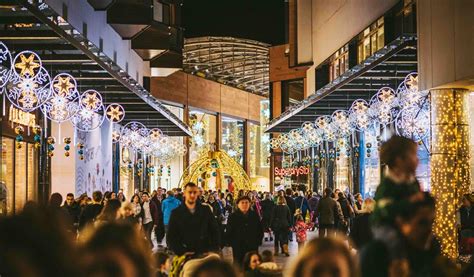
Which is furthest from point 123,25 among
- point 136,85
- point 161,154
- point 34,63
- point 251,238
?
point 251,238

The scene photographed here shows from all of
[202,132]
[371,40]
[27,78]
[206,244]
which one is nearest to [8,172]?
[27,78]

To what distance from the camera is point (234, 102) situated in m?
76.9

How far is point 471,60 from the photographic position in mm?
18578

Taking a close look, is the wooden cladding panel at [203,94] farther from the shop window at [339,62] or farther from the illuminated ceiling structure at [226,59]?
the shop window at [339,62]

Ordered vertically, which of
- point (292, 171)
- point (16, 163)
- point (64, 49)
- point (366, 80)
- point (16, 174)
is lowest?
point (292, 171)

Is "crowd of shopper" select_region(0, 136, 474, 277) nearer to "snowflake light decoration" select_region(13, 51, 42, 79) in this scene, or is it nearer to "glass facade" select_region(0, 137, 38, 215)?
"snowflake light decoration" select_region(13, 51, 42, 79)

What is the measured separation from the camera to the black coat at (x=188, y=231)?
11367mm

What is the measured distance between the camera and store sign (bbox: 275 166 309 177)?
58156mm

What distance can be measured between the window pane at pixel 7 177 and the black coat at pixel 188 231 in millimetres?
14071

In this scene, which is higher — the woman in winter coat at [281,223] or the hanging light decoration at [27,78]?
the hanging light decoration at [27,78]

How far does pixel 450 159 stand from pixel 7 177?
40.7 feet

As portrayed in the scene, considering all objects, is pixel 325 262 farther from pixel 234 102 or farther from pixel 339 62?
pixel 234 102

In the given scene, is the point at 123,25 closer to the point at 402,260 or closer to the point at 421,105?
the point at 421,105

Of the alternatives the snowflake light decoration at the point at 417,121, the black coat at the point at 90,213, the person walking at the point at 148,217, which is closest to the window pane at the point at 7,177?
the person walking at the point at 148,217
